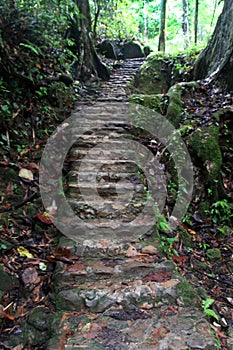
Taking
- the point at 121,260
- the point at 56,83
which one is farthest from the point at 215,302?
the point at 56,83

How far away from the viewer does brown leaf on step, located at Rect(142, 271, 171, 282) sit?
2.86 metres

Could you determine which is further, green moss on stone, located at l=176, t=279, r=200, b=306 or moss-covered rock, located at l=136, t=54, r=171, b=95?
moss-covered rock, located at l=136, t=54, r=171, b=95

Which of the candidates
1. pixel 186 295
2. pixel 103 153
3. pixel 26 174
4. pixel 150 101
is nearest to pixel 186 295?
pixel 186 295

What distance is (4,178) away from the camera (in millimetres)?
3613

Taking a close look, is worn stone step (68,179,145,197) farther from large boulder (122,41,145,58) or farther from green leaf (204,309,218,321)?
large boulder (122,41,145,58)

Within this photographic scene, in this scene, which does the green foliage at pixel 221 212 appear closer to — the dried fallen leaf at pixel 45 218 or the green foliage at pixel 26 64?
the dried fallen leaf at pixel 45 218

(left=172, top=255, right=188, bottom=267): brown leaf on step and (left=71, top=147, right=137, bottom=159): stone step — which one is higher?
(left=71, top=147, right=137, bottom=159): stone step

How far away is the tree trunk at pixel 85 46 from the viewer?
25.5 feet

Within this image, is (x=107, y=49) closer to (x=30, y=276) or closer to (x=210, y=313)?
(x=30, y=276)

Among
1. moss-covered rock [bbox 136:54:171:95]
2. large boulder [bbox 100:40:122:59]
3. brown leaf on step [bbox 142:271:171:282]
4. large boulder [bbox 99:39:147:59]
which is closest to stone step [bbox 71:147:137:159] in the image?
brown leaf on step [bbox 142:271:171:282]

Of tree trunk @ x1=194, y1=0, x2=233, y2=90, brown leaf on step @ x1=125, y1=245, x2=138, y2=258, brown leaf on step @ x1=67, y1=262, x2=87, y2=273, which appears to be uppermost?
tree trunk @ x1=194, y1=0, x2=233, y2=90

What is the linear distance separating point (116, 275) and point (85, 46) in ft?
22.5

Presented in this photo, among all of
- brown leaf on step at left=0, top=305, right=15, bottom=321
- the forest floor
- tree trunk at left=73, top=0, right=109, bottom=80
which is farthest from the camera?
tree trunk at left=73, top=0, right=109, bottom=80

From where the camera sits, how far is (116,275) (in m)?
2.91
